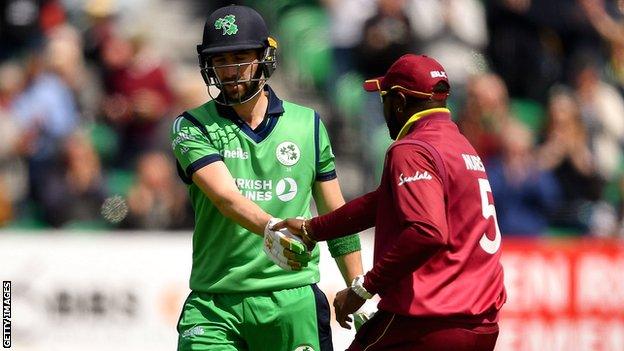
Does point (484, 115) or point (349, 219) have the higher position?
point (349, 219)

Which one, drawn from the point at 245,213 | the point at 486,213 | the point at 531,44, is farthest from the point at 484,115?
the point at 486,213

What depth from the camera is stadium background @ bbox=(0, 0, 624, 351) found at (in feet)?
31.9

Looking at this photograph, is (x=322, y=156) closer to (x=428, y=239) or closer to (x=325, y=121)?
(x=428, y=239)

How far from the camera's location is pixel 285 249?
534 cm

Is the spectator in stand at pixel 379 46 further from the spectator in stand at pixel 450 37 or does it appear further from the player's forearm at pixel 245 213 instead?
the player's forearm at pixel 245 213

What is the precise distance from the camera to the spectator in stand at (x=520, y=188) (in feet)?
36.0

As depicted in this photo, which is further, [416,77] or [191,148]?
[191,148]

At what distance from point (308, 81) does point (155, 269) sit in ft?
8.04

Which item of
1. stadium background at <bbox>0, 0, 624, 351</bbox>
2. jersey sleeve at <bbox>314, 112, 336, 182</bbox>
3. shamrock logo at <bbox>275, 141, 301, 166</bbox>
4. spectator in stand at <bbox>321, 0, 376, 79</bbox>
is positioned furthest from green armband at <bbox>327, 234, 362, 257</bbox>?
spectator in stand at <bbox>321, 0, 376, 79</bbox>

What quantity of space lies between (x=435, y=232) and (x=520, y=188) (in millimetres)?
6600

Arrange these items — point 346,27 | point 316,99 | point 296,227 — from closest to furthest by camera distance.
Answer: point 296,227
point 316,99
point 346,27

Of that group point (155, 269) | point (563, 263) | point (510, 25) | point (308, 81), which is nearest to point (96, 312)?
point (155, 269)

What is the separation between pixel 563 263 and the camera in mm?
10539

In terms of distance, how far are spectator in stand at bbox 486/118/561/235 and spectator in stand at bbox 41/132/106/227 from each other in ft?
11.3
